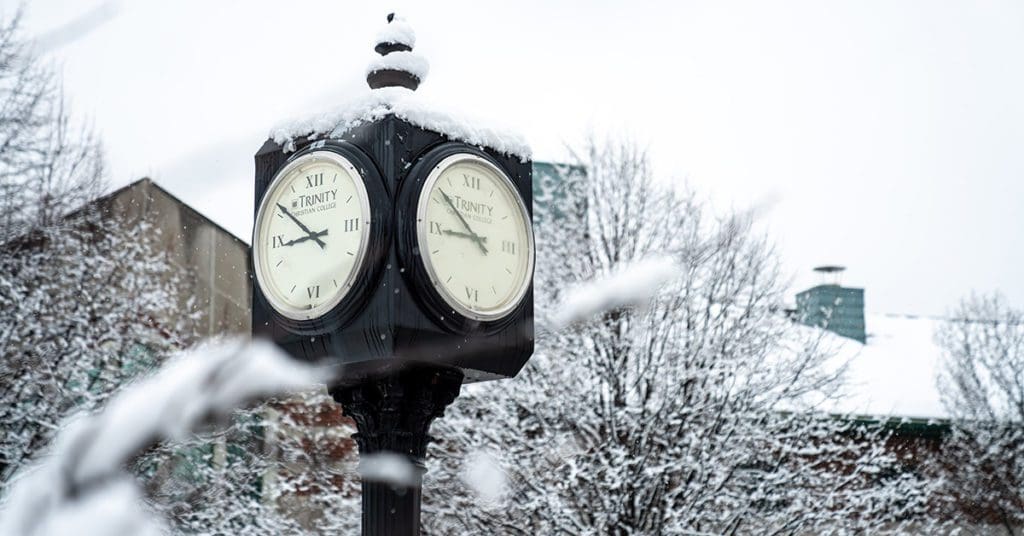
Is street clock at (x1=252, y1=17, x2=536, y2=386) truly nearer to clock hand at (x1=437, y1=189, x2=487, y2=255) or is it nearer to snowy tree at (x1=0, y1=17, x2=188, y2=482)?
clock hand at (x1=437, y1=189, x2=487, y2=255)

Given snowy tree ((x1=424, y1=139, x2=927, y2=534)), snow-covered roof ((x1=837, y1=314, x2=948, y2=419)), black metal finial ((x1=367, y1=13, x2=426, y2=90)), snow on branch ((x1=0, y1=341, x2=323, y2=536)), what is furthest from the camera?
snow-covered roof ((x1=837, y1=314, x2=948, y2=419))

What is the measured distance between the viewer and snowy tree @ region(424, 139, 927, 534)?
13.0 metres

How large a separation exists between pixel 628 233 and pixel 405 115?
12.0 meters

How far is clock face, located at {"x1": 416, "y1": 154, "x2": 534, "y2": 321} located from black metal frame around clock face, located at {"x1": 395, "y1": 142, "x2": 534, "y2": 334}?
1cm

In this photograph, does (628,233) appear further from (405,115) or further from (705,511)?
(405,115)

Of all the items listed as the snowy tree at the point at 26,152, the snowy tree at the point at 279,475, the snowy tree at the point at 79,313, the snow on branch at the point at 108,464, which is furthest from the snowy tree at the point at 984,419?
the snow on branch at the point at 108,464

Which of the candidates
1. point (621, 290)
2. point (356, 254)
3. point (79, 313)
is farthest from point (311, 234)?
point (79, 313)

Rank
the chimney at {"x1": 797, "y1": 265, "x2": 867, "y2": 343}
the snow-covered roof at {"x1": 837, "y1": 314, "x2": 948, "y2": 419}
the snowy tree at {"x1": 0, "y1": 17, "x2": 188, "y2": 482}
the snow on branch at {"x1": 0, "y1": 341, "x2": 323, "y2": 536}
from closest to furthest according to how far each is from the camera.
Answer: the snow on branch at {"x1": 0, "y1": 341, "x2": 323, "y2": 536}
the snowy tree at {"x1": 0, "y1": 17, "x2": 188, "y2": 482}
the chimney at {"x1": 797, "y1": 265, "x2": 867, "y2": 343}
the snow-covered roof at {"x1": 837, "y1": 314, "x2": 948, "y2": 419}

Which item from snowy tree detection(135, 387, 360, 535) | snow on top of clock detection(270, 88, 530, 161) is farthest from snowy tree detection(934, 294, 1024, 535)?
snow on top of clock detection(270, 88, 530, 161)

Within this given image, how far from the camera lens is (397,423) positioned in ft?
9.78

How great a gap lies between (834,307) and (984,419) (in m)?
2.70

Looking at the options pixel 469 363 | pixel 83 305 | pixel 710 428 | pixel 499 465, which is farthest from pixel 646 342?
pixel 469 363

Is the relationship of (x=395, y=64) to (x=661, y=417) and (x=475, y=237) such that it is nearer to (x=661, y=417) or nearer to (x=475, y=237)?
(x=475, y=237)

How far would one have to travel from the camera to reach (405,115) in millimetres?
3008
